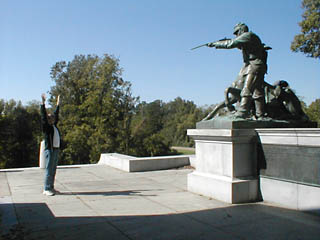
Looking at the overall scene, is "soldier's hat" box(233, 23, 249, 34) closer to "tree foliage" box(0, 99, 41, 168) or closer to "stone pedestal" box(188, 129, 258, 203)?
"stone pedestal" box(188, 129, 258, 203)

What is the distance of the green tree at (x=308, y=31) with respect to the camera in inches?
753

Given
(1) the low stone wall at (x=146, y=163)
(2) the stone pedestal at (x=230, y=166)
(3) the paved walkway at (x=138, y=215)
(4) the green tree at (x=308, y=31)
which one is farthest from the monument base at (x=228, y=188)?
(4) the green tree at (x=308, y=31)

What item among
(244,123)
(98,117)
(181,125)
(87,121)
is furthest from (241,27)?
(181,125)

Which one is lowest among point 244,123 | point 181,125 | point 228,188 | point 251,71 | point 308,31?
point 228,188

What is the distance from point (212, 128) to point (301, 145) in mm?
1929

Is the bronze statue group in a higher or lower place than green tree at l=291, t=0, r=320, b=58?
lower

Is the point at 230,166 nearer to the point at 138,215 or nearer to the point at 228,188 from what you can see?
the point at 228,188

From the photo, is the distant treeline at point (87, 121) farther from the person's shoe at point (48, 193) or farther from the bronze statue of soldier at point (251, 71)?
the person's shoe at point (48, 193)

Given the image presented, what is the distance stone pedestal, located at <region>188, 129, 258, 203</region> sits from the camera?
256 inches

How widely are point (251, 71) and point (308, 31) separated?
14.8 m

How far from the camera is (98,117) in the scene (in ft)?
107

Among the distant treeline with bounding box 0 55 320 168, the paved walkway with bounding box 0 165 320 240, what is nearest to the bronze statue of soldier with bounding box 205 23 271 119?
the paved walkway with bounding box 0 165 320 240

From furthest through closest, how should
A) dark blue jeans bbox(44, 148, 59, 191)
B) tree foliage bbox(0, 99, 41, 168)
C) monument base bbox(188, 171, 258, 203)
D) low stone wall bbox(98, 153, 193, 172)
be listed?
1. tree foliage bbox(0, 99, 41, 168)
2. low stone wall bbox(98, 153, 193, 172)
3. dark blue jeans bbox(44, 148, 59, 191)
4. monument base bbox(188, 171, 258, 203)

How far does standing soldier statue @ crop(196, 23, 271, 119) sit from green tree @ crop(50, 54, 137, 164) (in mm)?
25164
